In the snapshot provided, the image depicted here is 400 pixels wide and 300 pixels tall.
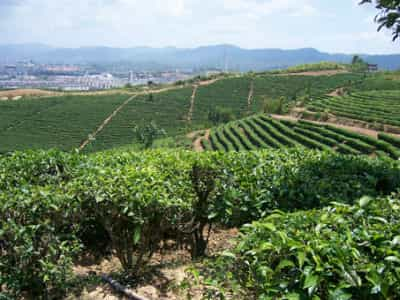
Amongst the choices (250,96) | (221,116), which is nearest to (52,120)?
(221,116)

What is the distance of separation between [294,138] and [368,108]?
51.2 ft

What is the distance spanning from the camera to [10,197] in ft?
11.3

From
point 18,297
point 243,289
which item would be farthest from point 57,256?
point 243,289

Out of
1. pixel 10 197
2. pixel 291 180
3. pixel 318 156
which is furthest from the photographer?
pixel 318 156

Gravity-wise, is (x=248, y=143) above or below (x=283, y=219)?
below

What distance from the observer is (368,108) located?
156 feet

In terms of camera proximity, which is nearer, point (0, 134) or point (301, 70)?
point (0, 134)

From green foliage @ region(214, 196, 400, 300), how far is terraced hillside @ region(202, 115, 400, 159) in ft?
78.0

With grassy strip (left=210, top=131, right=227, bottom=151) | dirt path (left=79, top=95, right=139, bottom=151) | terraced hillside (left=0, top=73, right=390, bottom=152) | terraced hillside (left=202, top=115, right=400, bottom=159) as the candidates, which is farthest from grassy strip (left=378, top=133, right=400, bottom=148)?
dirt path (left=79, top=95, right=139, bottom=151)

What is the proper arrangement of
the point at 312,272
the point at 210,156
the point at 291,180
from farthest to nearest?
1. the point at 210,156
2. the point at 291,180
3. the point at 312,272

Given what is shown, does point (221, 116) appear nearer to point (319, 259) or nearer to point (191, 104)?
point (191, 104)

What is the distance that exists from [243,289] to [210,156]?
8.74 feet

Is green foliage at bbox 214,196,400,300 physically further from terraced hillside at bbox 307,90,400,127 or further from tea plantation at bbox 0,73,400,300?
terraced hillside at bbox 307,90,400,127

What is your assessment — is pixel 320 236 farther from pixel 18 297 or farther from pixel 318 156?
pixel 318 156
